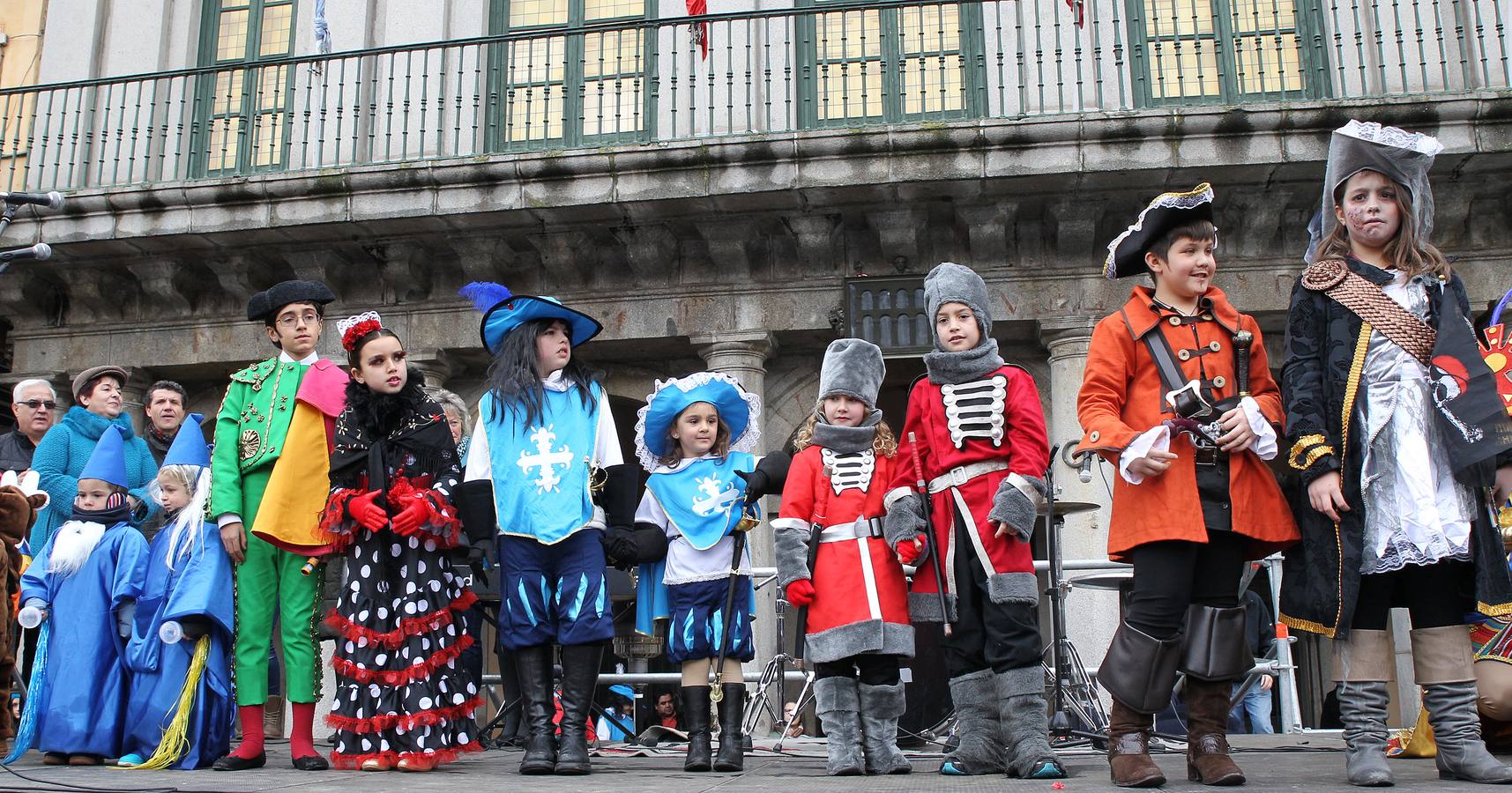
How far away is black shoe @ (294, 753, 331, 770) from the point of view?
200 inches

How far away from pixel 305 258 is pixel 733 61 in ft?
12.6

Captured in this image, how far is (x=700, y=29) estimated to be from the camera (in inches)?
423

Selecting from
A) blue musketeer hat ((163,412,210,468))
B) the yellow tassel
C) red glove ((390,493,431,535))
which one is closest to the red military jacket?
red glove ((390,493,431,535))

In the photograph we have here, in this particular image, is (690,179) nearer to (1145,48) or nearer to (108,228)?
(1145,48)

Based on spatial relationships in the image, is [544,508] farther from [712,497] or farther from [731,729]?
[731,729]

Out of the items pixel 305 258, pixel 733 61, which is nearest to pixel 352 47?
pixel 305 258

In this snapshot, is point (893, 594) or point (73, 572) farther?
point (73, 572)

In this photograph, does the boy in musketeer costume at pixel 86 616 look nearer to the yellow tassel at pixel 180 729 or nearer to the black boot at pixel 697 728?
the yellow tassel at pixel 180 729

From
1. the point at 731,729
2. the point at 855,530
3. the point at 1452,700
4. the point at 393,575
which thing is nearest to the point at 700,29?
the point at 393,575

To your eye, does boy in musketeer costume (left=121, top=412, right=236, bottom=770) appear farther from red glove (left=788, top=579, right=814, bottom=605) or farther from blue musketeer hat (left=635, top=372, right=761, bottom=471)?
red glove (left=788, top=579, right=814, bottom=605)

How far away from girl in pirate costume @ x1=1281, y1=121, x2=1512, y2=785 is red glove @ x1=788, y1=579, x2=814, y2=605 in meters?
1.63

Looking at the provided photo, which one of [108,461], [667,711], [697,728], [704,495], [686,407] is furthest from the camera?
[667,711]

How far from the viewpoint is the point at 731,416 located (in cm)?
581

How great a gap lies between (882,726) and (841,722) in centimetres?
16
